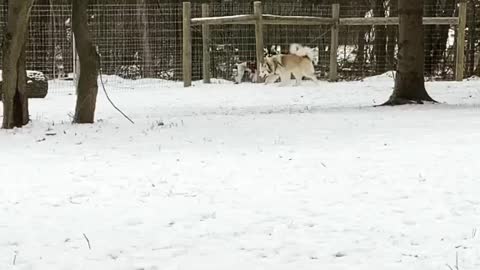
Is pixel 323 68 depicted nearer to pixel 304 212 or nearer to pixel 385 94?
pixel 385 94

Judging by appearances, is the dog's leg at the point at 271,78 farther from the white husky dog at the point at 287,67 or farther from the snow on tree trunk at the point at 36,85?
the snow on tree trunk at the point at 36,85

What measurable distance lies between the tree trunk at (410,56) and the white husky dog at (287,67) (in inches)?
222

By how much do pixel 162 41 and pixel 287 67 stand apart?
3.51 m

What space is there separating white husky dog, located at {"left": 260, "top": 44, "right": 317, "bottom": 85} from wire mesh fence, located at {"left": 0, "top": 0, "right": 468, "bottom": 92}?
151 cm

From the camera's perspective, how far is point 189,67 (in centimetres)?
1648

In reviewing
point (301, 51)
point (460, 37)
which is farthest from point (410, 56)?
point (460, 37)

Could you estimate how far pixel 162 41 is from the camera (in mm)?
18031

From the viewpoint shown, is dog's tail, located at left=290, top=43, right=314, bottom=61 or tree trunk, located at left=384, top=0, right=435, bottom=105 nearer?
tree trunk, located at left=384, top=0, right=435, bottom=105

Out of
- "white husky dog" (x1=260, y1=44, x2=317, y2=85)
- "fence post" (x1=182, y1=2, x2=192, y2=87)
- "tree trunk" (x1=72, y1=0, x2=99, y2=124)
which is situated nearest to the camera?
"tree trunk" (x1=72, y1=0, x2=99, y2=124)

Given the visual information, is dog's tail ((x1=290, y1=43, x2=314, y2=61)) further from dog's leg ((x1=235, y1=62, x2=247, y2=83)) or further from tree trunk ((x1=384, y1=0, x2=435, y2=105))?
tree trunk ((x1=384, y1=0, x2=435, y2=105))

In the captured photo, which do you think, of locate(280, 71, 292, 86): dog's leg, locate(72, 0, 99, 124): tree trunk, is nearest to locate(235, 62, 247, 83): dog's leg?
locate(280, 71, 292, 86): dog's leg

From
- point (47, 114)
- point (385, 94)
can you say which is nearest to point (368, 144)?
point (47, 114)

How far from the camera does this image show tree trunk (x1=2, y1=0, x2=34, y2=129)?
8.18 m

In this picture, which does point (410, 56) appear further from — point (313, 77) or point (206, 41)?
point (206, 41)
